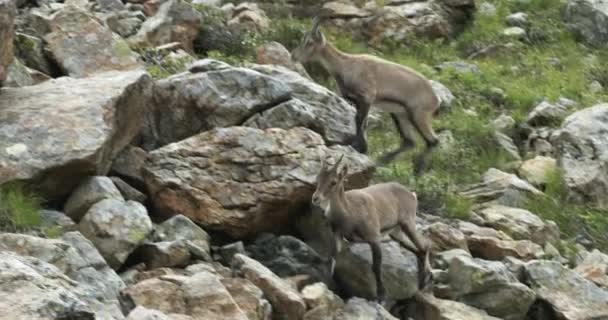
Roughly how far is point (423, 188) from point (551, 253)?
1793 millimetres

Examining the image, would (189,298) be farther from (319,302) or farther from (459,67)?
(459,67)

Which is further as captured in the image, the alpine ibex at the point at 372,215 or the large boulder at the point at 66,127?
the alpine ibex at the point at 372,215

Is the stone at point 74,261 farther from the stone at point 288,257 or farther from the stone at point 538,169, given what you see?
the stone at point 538,169

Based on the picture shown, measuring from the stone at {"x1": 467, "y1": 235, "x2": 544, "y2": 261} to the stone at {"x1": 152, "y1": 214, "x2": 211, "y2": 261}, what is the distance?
337 cm

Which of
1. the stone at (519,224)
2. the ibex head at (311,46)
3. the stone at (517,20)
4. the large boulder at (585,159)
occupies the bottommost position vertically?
the stone at (517,20)

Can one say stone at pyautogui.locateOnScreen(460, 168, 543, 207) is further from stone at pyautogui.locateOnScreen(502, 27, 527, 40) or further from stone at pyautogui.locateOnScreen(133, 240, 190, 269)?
stone at pyautogui.locateOnScreen(502, 27, 527, 40)

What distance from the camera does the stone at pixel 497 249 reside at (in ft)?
37.5

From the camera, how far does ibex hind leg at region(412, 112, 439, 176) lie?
1389 centimetres

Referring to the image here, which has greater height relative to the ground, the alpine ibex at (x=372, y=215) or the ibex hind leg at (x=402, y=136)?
the alpine ibex at (x=372, y=215)

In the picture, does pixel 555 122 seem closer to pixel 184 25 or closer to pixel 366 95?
pixel 366 95

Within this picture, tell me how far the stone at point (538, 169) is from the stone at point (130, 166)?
650 centimetres

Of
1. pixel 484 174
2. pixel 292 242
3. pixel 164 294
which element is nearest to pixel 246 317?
pixel 164 294

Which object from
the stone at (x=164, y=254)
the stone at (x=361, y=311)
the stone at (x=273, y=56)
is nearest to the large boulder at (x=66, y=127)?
the stone at (x=164, y=254)

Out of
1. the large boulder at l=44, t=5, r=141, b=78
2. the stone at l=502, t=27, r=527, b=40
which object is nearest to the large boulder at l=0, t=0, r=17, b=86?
the large boulder at l=44, t=5, r=141, b=78
